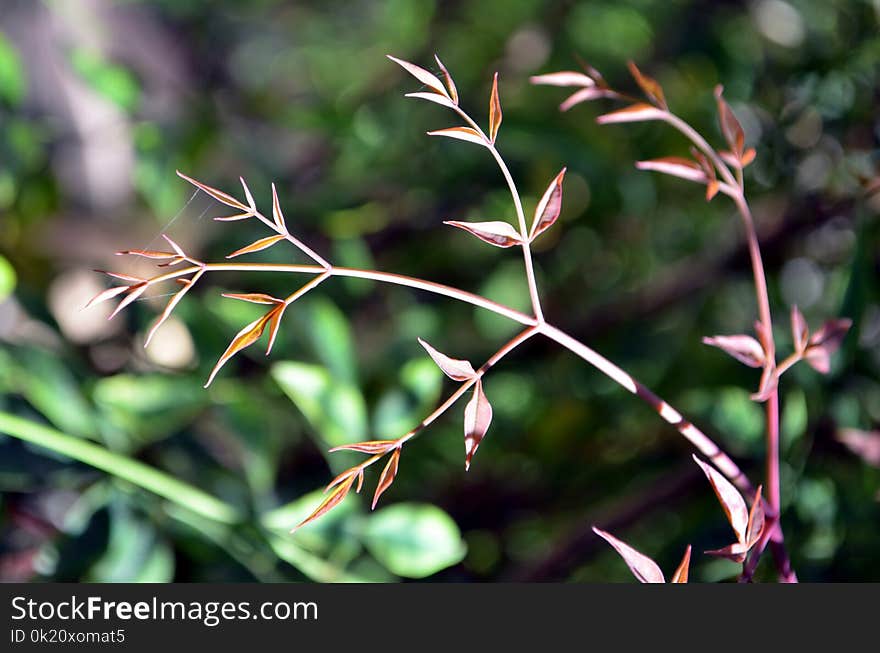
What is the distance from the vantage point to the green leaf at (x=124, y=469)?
0.22m

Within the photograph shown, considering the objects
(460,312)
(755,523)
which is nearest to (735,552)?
(755,523)

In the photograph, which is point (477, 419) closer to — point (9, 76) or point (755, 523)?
point (755, 523)

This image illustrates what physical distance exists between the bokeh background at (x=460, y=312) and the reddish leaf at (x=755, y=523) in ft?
0.34

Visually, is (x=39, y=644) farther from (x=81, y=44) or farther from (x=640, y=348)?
(x=81, y=44)

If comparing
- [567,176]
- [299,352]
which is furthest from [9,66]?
[567,176]

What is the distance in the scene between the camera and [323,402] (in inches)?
10.3

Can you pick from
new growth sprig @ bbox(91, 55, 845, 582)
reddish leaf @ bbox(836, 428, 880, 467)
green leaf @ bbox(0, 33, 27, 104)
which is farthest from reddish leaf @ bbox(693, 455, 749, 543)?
green leaf @ bbox(0, 33, 27, 104)

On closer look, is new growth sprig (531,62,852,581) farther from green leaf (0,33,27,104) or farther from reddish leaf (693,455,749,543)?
green leaf (0,33,27,104)

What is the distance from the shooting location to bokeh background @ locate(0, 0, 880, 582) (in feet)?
0.86

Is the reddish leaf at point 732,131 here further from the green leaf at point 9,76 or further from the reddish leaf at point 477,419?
the green leaf at point 9,76

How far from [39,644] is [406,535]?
0.36 ft

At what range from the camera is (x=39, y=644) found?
0.21 metres

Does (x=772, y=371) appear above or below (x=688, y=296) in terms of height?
above

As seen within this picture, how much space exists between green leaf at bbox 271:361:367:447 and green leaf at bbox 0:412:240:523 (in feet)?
0.13
